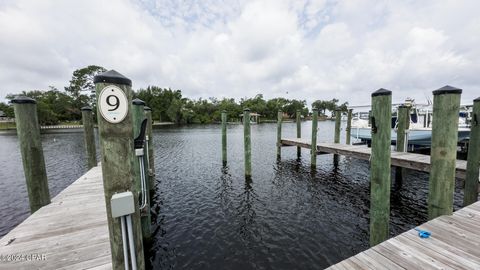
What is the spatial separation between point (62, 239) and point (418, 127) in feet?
56.1

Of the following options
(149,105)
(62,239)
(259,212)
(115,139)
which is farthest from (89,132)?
(149,105)

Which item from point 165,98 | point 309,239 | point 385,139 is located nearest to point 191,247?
point 309,239

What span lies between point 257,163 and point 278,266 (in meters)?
8.27

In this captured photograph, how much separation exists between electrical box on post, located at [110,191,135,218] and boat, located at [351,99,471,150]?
11.6 metres

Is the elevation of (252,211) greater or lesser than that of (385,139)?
lesser

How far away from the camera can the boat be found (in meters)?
11.4

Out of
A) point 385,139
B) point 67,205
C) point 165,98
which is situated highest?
point 165,98

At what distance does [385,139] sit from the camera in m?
2.98

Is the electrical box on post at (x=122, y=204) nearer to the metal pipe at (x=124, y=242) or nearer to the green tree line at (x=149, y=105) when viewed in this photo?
the metal pipe at (x=124, y=242)

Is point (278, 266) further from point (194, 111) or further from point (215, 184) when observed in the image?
point (194, 111)

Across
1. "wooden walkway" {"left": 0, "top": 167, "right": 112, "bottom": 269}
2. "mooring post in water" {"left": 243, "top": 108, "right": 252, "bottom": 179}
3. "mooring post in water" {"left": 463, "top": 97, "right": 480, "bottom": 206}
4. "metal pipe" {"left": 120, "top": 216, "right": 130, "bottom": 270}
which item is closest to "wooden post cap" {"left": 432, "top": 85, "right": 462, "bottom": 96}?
"mooring post in water" {"left": 463, "top": 97, "right": 480, "bottom": 206}

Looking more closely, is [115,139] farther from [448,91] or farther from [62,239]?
[448,91]

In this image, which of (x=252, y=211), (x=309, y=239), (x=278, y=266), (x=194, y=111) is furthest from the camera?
(x=194, y=111)

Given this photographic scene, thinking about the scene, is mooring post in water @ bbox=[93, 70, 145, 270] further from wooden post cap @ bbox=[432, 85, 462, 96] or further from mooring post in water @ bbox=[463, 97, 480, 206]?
mooring post in water @ bbox=[463, 97, 480, 206]
